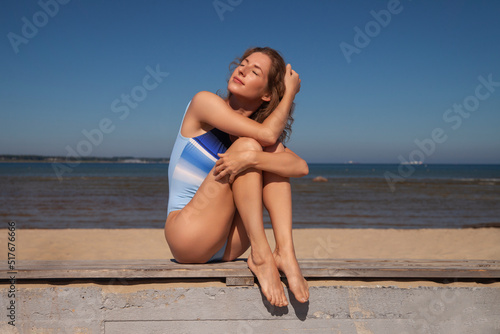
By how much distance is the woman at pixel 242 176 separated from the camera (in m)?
1.85

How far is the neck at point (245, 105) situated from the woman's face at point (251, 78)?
6 centimetres

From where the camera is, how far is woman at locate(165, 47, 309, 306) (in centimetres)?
185

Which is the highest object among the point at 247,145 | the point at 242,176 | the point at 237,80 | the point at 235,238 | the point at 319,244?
the point at 237,80

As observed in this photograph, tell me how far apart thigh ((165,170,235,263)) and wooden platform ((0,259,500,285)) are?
11 cm

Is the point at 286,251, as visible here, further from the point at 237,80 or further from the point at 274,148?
the point at 237,80

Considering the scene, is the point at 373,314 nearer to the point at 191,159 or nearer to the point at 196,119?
the point at 191,159

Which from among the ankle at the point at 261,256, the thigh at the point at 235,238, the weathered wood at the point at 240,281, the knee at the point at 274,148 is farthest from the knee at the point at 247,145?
the weathered wood at the point at 240,281

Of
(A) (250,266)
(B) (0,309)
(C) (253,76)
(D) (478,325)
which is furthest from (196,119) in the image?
(D) (478,325)

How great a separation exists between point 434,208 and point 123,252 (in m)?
9.35

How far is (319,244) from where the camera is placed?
606cm

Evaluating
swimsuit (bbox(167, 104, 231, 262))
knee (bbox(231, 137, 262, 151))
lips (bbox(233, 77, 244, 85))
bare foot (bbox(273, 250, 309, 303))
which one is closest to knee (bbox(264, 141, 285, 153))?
knee (bbox(231, 137, 262, 151))

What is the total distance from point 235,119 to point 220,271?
2.67ft

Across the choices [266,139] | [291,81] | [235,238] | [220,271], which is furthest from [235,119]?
[220,271]

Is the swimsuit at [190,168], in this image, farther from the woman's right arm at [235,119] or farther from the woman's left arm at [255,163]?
the woman's left arm at [255,163]
